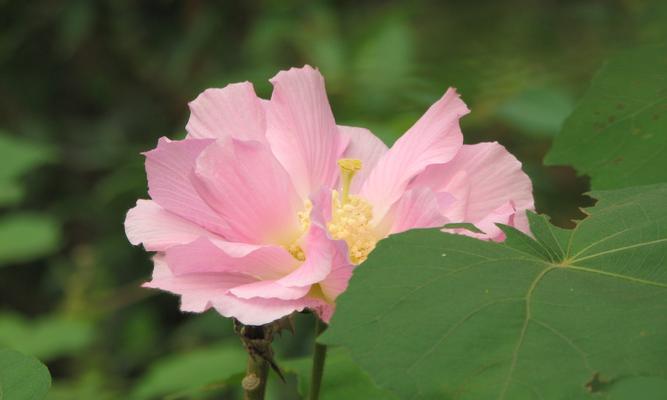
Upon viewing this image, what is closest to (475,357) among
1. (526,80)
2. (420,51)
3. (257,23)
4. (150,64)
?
(526,80)

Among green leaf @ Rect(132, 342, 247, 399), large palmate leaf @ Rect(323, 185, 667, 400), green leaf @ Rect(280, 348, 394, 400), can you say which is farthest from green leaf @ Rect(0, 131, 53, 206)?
large palmate leaf @ Rect(323, 185, 667, 400)

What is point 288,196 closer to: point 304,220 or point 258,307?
point 304,220

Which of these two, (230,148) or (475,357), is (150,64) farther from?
(475,357)

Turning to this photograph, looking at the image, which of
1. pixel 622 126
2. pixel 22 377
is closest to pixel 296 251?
pixel 22 377

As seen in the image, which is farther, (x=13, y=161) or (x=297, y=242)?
(x=13, y=161)

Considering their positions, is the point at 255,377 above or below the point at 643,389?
above

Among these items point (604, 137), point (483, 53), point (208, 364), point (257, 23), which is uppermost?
point (604, 137)

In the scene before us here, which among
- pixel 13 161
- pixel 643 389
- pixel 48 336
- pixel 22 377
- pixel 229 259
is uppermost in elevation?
pixel 229 259
